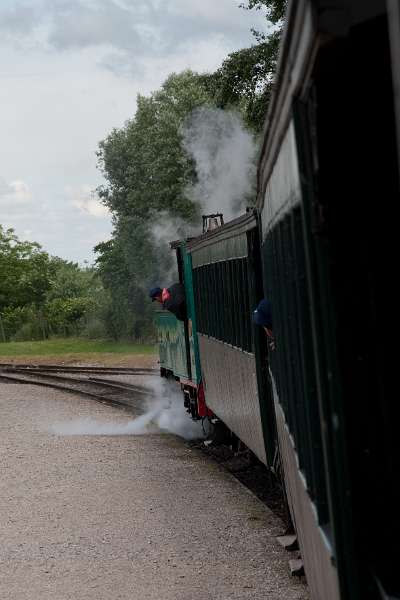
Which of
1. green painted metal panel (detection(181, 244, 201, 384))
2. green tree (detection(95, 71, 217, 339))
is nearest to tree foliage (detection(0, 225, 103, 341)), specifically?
green tree (detection(95, 71, 217, 339))

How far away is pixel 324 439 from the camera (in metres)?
3.11

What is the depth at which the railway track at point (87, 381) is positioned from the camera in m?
22.6

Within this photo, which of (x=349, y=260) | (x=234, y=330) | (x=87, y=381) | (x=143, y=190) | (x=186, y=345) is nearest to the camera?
(x=349, y=260)

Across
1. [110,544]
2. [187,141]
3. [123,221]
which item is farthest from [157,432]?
[123,221]

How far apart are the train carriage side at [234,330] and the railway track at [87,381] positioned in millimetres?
8038

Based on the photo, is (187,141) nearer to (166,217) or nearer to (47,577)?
(166,217)

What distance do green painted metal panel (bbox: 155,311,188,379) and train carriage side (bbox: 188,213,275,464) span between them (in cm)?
193

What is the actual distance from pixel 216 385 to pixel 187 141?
3069cm

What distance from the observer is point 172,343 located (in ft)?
56.4

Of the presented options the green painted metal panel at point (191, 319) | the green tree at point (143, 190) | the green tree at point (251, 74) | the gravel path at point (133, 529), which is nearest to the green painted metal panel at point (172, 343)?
the green painted metal panel at point (191, 319)

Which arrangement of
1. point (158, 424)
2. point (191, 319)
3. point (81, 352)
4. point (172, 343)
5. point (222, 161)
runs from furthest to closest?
point (81, 352)
point (222, 161)
point (158, 424)
point (172, 343)
point (191, 319)

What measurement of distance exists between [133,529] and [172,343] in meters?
7.22

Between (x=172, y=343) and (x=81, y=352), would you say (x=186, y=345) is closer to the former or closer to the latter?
(x=172, y=343)

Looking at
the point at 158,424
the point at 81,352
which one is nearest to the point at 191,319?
the point at 158,424
